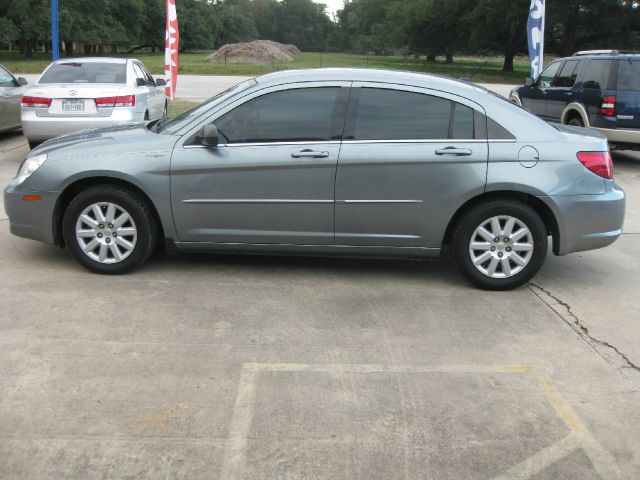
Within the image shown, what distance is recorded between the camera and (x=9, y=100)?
39.6 feet

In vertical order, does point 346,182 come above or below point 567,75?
below

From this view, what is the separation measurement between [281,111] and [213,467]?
3.14 meters

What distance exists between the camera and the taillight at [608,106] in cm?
1116

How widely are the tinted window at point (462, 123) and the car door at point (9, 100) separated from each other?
9.18 m

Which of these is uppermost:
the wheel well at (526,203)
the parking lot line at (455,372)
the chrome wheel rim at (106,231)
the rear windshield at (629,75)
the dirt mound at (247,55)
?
the dirt mound at (247,55)

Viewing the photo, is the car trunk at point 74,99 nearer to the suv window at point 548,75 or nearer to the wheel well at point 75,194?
the wheel well at point 75,194

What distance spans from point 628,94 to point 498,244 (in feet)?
23.3

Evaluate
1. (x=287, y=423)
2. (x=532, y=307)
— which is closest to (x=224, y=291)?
(x=287, y=423)

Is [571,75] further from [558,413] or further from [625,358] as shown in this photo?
[558,413]

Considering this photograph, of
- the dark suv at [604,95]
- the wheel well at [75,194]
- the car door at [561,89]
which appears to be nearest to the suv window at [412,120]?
the wheel well at [75,194]

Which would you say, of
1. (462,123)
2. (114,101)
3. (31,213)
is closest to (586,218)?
(462,123)

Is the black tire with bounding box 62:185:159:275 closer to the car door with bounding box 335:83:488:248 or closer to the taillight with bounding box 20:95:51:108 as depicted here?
the car door with bounding box 335:83:488:248

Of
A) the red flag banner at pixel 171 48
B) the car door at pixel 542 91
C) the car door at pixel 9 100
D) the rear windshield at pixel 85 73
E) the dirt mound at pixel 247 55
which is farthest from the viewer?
the dirt mound at pixel 247 55

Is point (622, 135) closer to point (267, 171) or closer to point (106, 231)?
point (267, 171)
